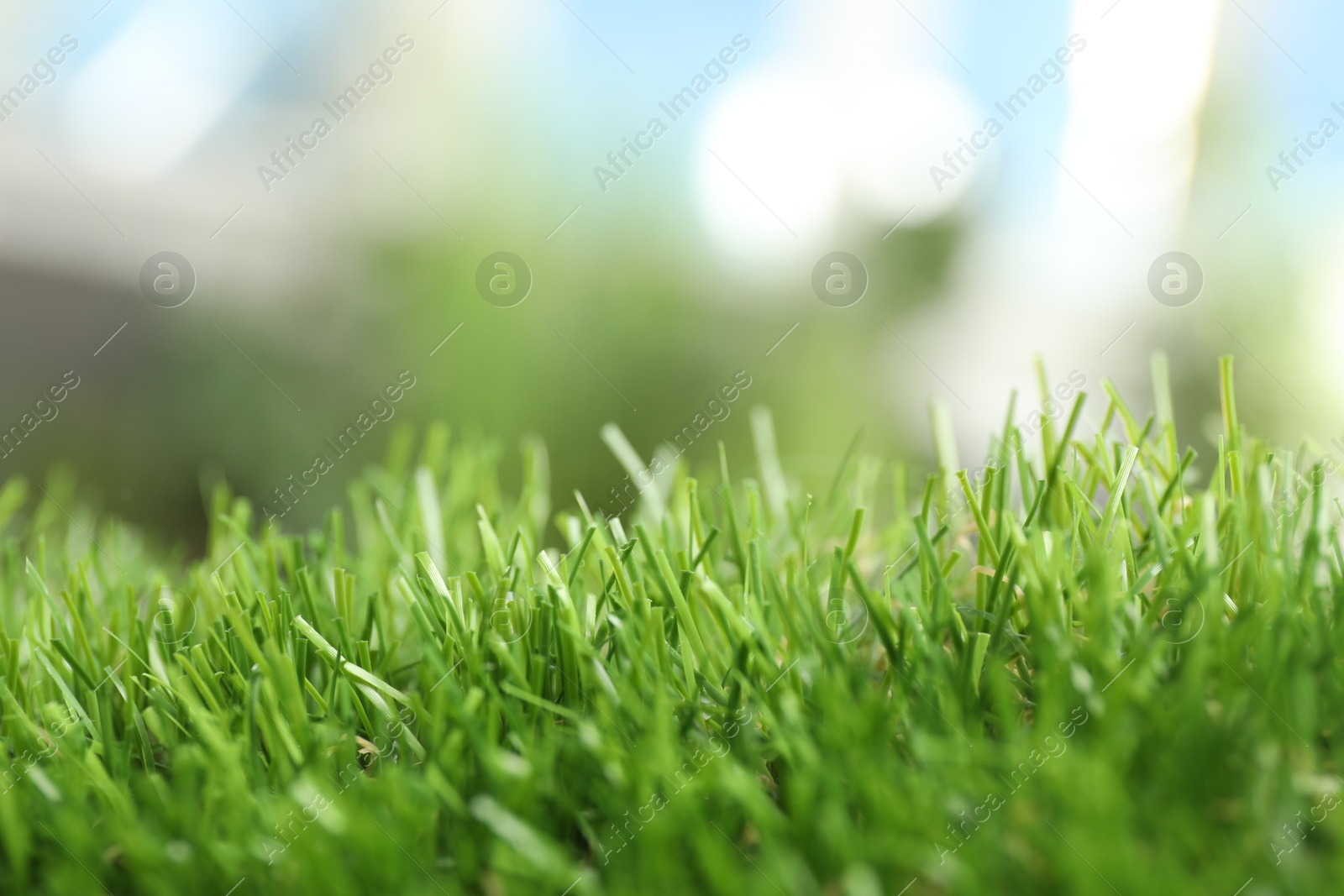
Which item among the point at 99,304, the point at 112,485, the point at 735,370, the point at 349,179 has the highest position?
the point at 349,179

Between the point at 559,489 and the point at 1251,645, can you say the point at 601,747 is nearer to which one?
the point at 1251,645

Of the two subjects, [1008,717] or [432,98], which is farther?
[432,98]

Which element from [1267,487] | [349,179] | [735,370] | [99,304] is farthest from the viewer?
[349,179]

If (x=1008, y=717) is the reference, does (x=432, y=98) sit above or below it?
above

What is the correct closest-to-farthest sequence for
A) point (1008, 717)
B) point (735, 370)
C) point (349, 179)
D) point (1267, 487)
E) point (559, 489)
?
point (1008, 717) → point (1267, 487) → point (559, 489) → point (735, 370) → point (349, 179)

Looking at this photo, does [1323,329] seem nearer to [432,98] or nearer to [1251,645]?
[1251,645]

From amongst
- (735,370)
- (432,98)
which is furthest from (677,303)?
(432,98)
